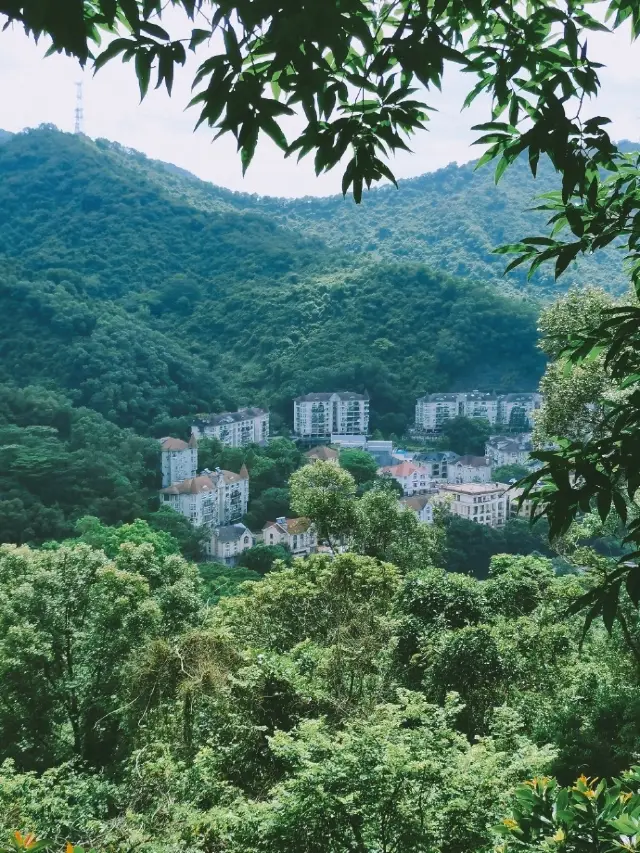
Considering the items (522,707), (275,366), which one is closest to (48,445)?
(275,366)

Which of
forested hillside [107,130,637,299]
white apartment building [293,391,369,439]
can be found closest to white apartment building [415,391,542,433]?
white apartment building [293,391,369,439]

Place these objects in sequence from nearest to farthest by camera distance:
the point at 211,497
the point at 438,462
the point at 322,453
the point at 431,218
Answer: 1. the point at 211,497
2. the point at 322,453
3. the point at 438,462
4. the point at 431,218

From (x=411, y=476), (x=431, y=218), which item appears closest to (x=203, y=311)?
(x=411, y=476)

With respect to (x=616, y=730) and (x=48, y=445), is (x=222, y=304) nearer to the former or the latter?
(x=48, y=445)

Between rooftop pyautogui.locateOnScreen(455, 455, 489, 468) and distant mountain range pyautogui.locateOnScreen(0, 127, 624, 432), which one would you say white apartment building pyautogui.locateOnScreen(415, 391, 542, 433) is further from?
rooftop pyautogui.locateOnScreen(455, 455, 489, 468)

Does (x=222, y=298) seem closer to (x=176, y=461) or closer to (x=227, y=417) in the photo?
(x=227, y=417)

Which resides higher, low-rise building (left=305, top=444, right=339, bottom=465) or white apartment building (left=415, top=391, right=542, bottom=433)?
white apartment building (left=415, top=391, right=542, bottom=433)

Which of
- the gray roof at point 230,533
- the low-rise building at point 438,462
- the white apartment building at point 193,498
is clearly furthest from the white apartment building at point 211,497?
the low-rise building at point 438,462

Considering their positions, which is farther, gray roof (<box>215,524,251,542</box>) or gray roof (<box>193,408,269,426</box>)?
gray roof (<box>193,408,269,426</box>)
